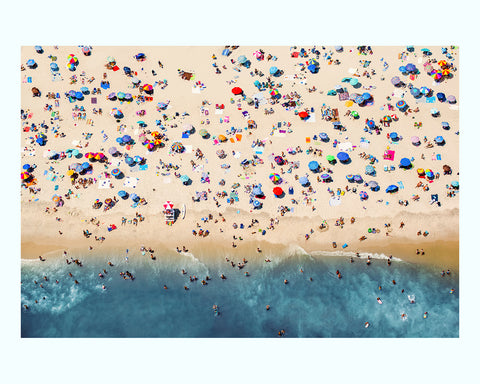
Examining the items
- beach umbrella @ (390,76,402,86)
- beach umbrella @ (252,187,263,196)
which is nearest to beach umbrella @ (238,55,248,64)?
beach umbrella @ (252,187,263,196)

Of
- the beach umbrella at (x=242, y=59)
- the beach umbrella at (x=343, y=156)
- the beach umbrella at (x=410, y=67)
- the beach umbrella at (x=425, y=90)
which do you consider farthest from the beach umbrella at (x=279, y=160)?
the beach umbrella at (x=410, y=67)

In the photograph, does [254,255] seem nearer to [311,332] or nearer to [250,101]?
[311,332]

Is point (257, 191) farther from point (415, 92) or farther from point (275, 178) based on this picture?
point (415, 92)

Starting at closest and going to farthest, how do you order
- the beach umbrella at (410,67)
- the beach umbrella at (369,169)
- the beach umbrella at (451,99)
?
the beach umbrella at (369,169) < the beach umbrella at (451,99) < the beach umbrella at (410,67)

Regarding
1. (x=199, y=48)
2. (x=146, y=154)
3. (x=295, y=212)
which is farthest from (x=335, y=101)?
(x=146, y=154)

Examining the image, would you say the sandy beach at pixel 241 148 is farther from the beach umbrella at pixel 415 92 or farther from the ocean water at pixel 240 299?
the ocean water at pixel 240 299
